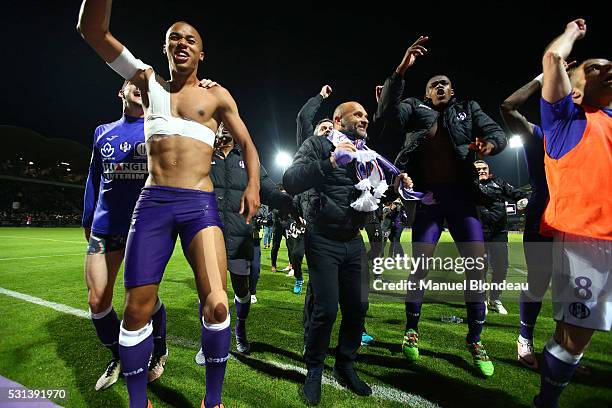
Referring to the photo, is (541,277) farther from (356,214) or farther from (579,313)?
(356,214)

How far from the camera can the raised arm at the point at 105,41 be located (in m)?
2.13

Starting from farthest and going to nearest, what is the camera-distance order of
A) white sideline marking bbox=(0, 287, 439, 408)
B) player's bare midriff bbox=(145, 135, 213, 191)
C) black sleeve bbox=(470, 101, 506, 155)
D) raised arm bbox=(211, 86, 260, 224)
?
black sleeve bbox=(470, 101, 506, 155) < white sideline marking bbox=(0, 287, 439, 408) < raised arm bbox=(211, 86, 260, 224) < player's bare midriff bbox=(145, 135, 213, 191)

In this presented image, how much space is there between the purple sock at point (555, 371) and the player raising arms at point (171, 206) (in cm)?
210

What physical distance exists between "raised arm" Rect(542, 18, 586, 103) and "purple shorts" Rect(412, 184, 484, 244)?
1486 millimetres

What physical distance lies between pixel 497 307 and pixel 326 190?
4.51 m

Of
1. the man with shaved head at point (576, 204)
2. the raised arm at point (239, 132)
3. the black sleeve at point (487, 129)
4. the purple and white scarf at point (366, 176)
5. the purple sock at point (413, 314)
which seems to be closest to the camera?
the man with shaved head at point (576, 204)

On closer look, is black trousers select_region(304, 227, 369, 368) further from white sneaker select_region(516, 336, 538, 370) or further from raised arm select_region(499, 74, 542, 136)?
white sneaker select_region(516, 336, 538, 370)

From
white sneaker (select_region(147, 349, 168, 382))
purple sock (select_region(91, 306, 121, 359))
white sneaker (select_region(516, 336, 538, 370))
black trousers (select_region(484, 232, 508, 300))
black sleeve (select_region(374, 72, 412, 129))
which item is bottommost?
white sneaker (select_region(147, 349, 168, 382))

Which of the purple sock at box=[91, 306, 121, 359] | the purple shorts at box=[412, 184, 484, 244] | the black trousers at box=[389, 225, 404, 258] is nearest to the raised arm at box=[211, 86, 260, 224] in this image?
the purple sock at box=[91, 306, 121, 359]

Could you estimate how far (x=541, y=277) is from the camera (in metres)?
3.64

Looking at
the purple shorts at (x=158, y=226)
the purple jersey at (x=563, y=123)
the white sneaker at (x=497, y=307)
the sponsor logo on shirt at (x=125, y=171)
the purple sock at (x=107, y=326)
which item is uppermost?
the purple jersey at (x=563, y=123)

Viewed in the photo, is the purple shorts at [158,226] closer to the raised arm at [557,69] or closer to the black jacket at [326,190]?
the black jacket at [326,190]

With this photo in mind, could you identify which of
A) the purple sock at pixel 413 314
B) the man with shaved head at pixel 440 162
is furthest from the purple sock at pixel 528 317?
the purple sock at pixel 413 314

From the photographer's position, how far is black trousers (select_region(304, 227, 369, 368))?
2.82 metres
